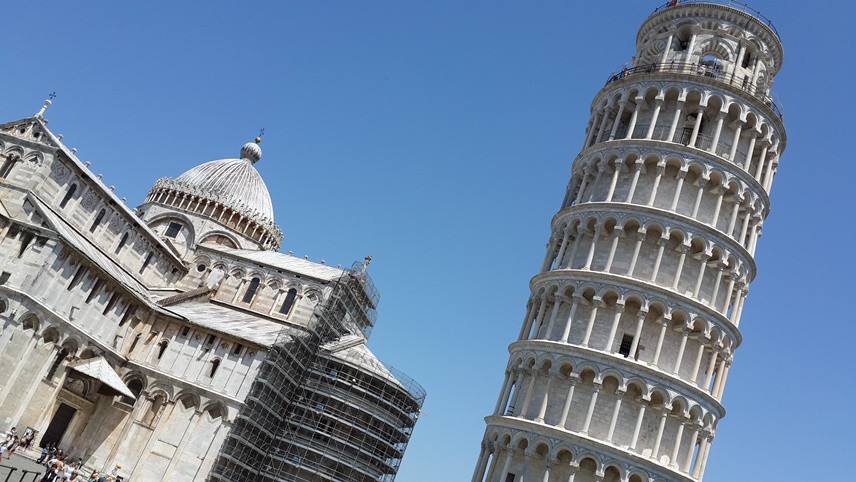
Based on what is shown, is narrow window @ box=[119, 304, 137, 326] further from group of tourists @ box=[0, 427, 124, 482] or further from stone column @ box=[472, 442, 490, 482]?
stone column @ box=[472, 442, 490, 482]

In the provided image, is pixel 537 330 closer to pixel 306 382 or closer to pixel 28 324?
pixel 306 382

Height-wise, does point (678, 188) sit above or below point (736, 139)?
below

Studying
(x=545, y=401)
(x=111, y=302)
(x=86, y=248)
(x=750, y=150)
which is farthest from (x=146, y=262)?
(x=750, y=150)

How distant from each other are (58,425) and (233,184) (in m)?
22.9

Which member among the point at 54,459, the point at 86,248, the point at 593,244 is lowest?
the point at 54,459

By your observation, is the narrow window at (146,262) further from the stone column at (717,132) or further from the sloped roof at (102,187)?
the stone column at (717,132)

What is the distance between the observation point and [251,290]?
A: 46.8m

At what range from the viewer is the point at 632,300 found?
27188 mm

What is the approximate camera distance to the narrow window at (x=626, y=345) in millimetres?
26969

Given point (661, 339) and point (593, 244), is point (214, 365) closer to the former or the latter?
point (593, 244)

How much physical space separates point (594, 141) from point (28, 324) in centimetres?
2731

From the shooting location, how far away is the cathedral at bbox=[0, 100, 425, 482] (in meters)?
34.1

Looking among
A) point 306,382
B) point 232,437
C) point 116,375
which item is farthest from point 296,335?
point 116,375

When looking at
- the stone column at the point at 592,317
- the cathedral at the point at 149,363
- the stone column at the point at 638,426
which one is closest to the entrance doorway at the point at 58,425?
the cathedral at the point at 149,363
